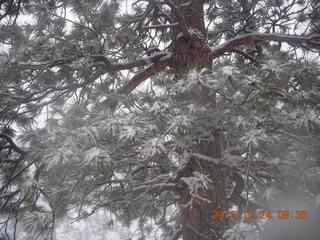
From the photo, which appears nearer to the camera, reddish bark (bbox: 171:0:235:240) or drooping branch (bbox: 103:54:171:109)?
reddish bark (bbox: 171:0:235:240)

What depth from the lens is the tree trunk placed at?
9.32 ft

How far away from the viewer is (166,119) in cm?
210

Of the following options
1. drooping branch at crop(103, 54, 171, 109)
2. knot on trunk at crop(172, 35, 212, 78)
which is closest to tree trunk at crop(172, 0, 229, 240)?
knot on trunk at crop(172, 35, 212, 78)

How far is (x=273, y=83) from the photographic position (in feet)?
6.66

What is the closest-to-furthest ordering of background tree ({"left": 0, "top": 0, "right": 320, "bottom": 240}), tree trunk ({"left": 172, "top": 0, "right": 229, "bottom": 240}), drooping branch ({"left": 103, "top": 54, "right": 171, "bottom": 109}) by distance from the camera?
background tree ({"left": 0, "top": 0, "right": 320, "bottom": 240})
tree trunk ({"left": 172, "top": 0, "right": 229, "bottom": 240})
drooping branch ({"left": 103, "top": 54, "right": 171, "bottom": 109})

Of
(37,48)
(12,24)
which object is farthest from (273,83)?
(12,24)

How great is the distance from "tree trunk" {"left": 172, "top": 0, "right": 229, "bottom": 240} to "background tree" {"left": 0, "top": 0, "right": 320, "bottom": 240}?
0.01m

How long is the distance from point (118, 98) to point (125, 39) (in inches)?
76.0

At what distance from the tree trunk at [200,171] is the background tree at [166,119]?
14mm

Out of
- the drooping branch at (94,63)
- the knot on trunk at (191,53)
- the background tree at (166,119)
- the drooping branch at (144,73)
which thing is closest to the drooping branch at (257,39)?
the background tree at (166,119)

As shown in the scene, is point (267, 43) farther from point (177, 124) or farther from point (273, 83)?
point (177, 124)

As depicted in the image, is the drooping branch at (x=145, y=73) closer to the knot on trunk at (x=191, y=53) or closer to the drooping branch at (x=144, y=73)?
the drooping branch at (x=144, y=73)

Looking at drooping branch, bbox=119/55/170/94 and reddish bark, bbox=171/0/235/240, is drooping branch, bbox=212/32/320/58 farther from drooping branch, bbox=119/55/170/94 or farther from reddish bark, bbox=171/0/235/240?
drooping branch, bbox=119/55/170/94

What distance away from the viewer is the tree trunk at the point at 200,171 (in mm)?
2842
